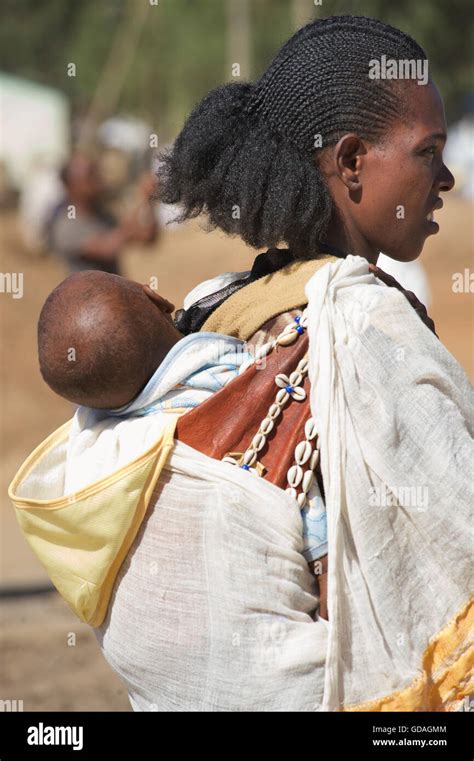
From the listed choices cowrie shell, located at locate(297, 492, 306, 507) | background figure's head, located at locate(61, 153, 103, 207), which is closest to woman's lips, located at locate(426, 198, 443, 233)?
cowrie shell, located at locate(297, 492, 306, 507)

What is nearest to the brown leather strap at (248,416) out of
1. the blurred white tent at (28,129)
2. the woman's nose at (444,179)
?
the woman's nose at (444,179)

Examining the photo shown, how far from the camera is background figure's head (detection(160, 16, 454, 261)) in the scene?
1940mm

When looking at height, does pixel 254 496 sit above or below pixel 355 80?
below

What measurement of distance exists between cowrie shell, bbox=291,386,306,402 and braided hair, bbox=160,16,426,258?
257 millimetres

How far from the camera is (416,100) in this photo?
1947 millimetres

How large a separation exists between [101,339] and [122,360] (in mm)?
49

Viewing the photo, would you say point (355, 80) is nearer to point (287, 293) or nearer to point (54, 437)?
point (287, 293)

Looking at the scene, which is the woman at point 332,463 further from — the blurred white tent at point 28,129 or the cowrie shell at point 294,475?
the blurred white tent at point 28,129

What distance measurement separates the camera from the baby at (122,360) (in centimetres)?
189

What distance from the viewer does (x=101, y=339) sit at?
189 cm

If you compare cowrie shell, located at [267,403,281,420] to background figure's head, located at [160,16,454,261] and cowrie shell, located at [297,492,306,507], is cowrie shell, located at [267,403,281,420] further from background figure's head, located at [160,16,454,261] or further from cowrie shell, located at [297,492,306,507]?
background figure's head, located at [160,16,454,261]

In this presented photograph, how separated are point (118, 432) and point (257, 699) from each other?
0.49 metres

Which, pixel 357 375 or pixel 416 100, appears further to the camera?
pixel 416 100

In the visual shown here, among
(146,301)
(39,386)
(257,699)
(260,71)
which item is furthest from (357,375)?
(39,386)
